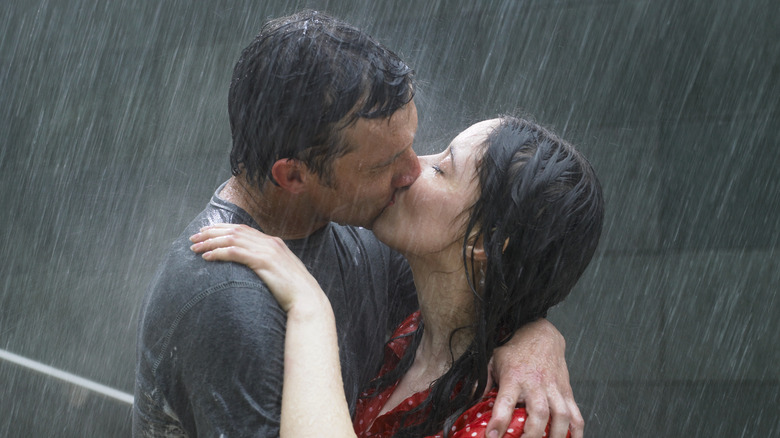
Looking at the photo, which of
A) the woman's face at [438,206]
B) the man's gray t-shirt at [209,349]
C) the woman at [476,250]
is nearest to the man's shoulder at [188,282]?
the man's gray t-shirt at [209,349]

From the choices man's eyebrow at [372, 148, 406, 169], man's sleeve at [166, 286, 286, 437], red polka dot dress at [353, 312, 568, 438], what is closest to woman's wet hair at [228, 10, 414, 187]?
man's eyebrow at [372, 148, 406, 169]

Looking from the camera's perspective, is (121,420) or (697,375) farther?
(121,420)

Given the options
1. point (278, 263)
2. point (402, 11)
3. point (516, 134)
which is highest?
point (402, 11)

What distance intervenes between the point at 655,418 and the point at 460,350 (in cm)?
287

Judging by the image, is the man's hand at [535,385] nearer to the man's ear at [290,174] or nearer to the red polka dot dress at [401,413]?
the red polka dot dress at [401,413]

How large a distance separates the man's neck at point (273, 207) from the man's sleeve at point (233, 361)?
414 millimetres

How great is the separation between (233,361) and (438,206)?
0.82 m

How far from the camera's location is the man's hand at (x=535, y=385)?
2.05m

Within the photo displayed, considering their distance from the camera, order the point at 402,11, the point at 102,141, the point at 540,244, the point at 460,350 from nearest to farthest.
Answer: the point at 540,244 < the point at 460,350 < the point at 402,11 < the point at 102,141

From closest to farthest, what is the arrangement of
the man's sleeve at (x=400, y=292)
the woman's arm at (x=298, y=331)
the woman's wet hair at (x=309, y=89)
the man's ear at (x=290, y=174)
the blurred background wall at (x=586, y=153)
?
the woman's arm at (x=298, y=331) < the woman's wet hair at (x=309, y=89) < the man's ear at (x=290, y=174) < the man's sleeve at (x=400, y=292) < the blurred background wall at (x=586, y=153)

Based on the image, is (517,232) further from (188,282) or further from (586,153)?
(586,153)

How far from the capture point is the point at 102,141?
5.99 m

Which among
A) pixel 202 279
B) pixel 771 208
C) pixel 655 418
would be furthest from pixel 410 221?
pixel 771 208

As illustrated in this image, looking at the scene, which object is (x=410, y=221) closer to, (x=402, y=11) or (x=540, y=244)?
(x=540, y=244)
